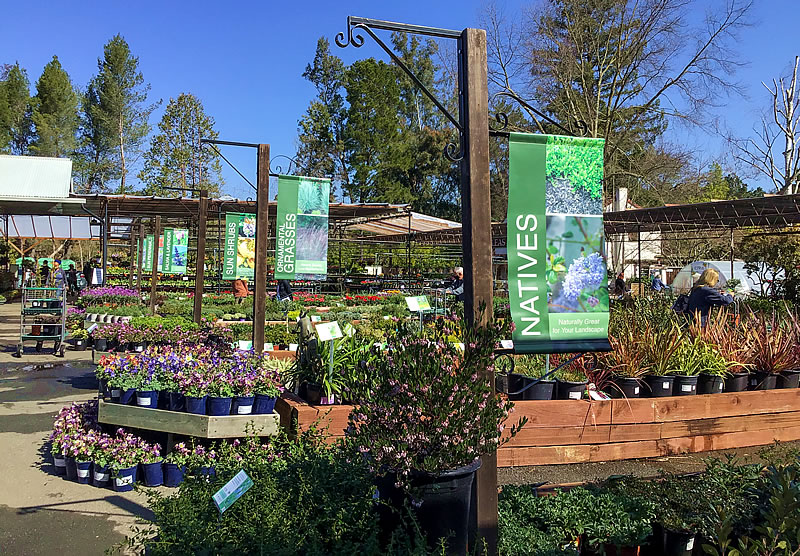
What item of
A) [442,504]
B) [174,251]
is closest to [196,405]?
[442,504]

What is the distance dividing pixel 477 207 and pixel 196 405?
3.01 m

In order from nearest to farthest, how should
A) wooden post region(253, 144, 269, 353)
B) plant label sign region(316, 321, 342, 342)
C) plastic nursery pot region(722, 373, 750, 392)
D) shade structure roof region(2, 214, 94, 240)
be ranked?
1. plant label sign region(316, 321, 342, 342)
2. plastic nursery pot region(722, 373, 750, 392)
3. wooden post region(253, 144, 269, 353)
4. shade structure roof region(2, 214, 94, 240)

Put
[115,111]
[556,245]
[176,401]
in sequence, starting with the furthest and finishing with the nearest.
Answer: [115,111]
[176,401]
[556,245]

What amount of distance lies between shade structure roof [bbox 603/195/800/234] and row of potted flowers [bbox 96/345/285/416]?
11868 millimetres

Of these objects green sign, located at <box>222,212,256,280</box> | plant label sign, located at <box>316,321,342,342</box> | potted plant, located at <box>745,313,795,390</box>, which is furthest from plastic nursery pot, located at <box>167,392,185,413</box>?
green sign, located at <box>222,212,256,280</box>

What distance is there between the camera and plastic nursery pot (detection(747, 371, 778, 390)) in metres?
6.25

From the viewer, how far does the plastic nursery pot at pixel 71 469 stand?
4.97 metres

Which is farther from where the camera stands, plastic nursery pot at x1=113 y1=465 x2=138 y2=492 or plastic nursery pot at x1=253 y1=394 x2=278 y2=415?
plastic nursery pot at x1=253 y1=394 x2=278 y2=415

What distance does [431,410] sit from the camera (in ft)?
9.09

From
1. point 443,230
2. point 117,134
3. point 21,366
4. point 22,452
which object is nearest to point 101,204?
point 21,366

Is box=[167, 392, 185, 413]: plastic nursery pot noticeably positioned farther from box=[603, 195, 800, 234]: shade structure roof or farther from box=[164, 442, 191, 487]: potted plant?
box=[603, 195, 800, 234]: shade structure roof

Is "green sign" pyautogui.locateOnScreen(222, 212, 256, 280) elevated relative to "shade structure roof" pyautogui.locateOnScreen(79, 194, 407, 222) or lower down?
lower down

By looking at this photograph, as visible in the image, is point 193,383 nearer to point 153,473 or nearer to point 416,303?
point 153,473

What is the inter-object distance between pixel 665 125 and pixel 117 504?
34.4 metres
